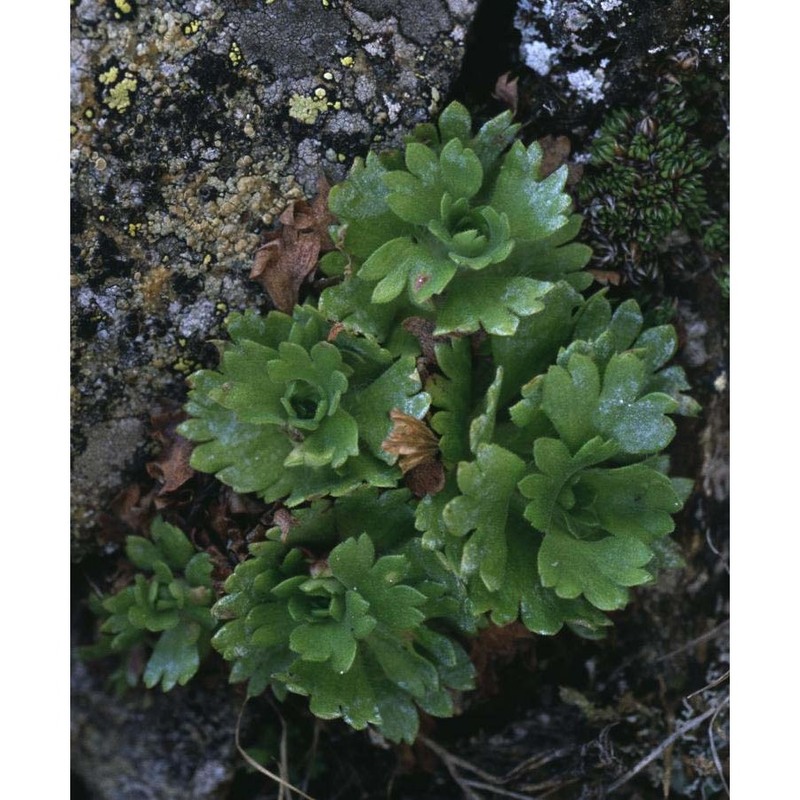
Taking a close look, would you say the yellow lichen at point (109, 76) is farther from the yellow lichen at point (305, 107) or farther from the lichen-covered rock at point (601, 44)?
the lichen-covered rock at point (601, 44)

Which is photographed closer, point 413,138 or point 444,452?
point 444,452

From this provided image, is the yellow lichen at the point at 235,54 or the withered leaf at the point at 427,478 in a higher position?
the yellow lichen at the point at 235,54

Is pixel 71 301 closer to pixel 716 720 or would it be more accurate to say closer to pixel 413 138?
pixel 413 138

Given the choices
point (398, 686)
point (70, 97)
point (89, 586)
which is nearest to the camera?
point (70, 97)

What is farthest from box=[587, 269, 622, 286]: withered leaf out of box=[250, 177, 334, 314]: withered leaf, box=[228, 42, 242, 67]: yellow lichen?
box=[228, 42, 242, 67]: yellow lichen

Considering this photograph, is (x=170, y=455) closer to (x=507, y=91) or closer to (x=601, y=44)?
(x=507, y=91)

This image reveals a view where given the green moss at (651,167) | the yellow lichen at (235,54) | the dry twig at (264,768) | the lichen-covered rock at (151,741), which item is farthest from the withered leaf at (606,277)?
the lichen-covered rock at (151,741)

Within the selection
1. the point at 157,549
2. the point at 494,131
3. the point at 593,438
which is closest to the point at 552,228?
the point at 494,131

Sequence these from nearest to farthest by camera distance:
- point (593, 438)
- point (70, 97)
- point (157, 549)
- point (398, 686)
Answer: point (593, 438), point (70, 97), point (398, 686), point (157, 549)
